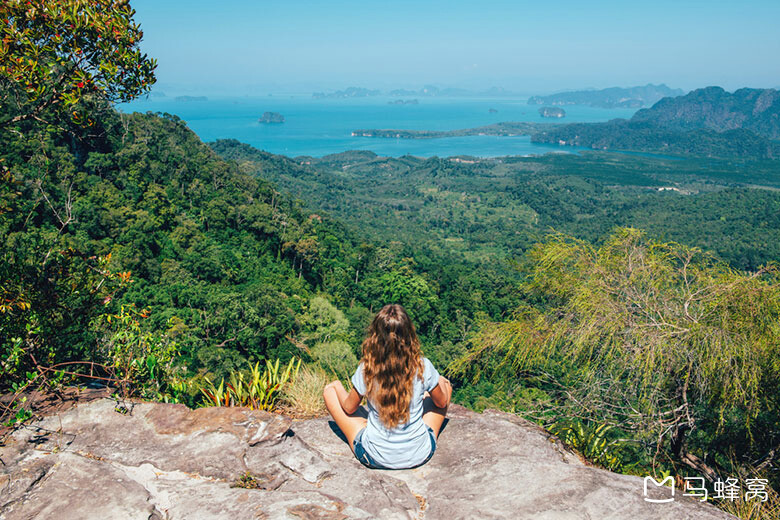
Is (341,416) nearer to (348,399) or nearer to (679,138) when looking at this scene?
(348,399)

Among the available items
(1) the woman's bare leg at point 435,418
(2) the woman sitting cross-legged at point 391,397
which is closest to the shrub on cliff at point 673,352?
(1) the woman's bare leg at point 435,418

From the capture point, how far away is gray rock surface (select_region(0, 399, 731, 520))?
2324 mm

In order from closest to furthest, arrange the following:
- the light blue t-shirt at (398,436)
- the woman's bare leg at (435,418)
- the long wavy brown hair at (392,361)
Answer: the long wavy brown hair at (392,361)
the light blue t-shirt at (398,436)
the woman's bare leg at (435,418)

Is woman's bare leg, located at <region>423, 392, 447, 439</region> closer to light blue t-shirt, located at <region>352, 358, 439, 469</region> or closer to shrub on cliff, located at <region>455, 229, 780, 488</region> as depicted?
light blue t-shirt, located at <region>352, 358, 439, 469</region>

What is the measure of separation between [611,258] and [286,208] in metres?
29.6

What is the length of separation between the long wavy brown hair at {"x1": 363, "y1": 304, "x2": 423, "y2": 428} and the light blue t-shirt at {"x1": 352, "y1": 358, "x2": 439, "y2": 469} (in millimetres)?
86

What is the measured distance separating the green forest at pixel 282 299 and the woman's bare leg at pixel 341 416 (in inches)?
41.9

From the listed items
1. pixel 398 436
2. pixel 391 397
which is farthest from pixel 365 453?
pixel 391 397

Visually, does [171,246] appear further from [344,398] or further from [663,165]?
[663,165]

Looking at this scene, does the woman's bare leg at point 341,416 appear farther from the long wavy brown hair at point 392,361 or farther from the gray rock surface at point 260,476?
the long wavy brown hair at point 392,361

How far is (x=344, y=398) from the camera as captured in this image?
312cm

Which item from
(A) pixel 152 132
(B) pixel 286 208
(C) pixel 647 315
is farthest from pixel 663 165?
(C) pixel 647 315

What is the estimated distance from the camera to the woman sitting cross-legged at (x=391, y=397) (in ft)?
8.95

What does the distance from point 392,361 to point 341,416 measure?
2.47 ft
